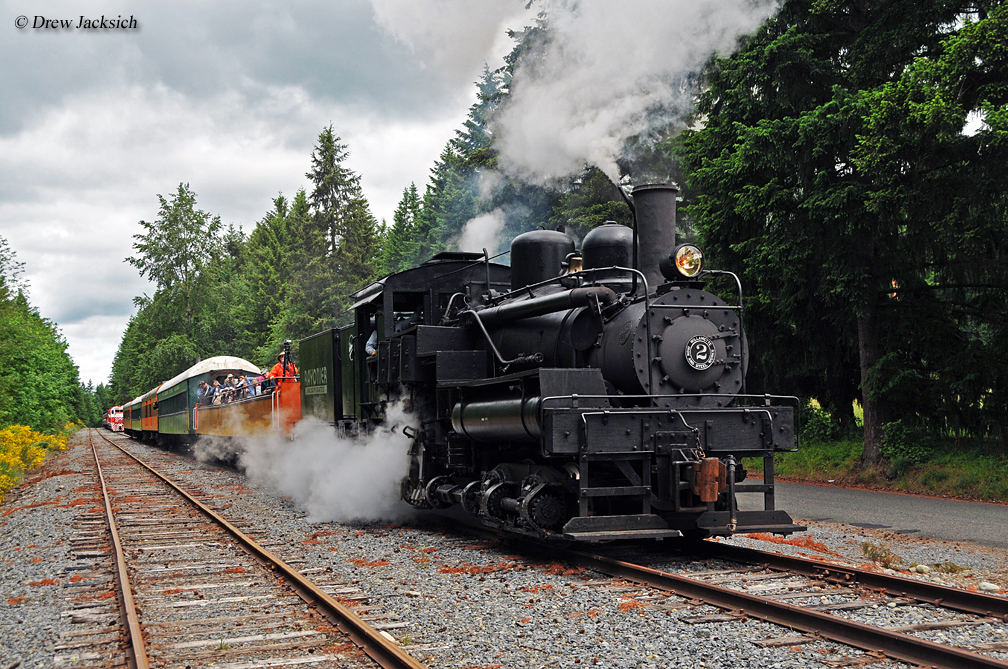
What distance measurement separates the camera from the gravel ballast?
15.2ft

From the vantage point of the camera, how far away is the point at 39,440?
30469mm

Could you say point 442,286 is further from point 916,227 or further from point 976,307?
point 976,307

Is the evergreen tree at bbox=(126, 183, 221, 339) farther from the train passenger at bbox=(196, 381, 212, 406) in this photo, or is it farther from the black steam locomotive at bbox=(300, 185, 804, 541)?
the black steam locomotive at bbox=(300, 185, 804, 541)

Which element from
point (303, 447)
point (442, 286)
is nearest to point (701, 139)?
point (442, 286)

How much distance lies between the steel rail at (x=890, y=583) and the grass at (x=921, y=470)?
21.8 feet

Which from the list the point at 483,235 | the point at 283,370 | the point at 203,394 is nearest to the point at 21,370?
the point at 203,394

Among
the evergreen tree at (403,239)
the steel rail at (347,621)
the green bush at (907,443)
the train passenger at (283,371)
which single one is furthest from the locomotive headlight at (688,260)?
the evergreen tree at (403,239)

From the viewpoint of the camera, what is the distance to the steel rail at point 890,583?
5176mm

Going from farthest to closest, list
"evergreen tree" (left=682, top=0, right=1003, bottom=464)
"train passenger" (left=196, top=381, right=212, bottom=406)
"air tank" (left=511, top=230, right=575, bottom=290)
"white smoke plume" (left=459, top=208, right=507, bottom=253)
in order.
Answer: "train passenger" (left=196, top=381, right=212, bottom=406), "white smoke plume" (left=459, top=208, right=507, bottom=253), "evergreen tree" (left=682, top=0, right=1003, bottom=464), "air tank" (left=511, top=230, right=575, bottom=290)

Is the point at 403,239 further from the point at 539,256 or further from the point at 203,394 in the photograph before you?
the point at 539,256

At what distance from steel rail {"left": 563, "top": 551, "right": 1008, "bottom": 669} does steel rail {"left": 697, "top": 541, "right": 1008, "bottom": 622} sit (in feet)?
3.14

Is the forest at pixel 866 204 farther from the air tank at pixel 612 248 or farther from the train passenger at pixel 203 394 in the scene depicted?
the train passenger at pixel 203 394

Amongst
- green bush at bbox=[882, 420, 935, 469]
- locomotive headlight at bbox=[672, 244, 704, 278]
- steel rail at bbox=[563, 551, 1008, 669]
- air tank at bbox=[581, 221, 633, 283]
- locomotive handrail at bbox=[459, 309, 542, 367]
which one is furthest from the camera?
green bush at bbox=[882, 420, 935, 469]

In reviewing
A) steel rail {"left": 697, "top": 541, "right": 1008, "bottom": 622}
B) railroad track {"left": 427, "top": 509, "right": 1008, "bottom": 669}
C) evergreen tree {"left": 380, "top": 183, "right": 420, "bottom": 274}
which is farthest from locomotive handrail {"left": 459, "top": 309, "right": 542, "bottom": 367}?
evergreen tree {"left": 380, "top": 183, "right": 420, "bottom": 274}
